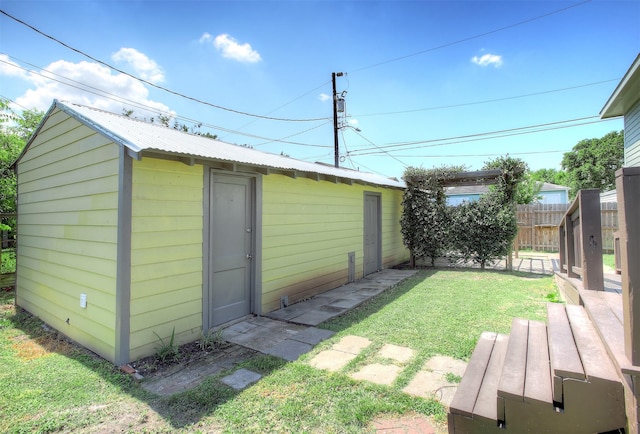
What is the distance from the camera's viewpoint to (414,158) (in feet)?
58.0

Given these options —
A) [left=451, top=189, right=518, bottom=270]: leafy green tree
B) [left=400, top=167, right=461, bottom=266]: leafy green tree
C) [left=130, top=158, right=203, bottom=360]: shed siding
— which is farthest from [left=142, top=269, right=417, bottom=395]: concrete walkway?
[left=451, top=189, right=518, bottom=270]: leafy green tree

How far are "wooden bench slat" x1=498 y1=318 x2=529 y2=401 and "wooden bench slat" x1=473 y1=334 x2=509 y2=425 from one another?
0.38 ft

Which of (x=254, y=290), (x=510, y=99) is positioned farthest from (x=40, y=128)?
(x=510, y=99)

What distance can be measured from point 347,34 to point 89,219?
871 cm

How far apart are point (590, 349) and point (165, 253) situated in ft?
12.1

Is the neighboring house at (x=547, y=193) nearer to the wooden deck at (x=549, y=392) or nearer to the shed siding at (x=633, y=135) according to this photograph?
the shed siding at (x=633, y=135)

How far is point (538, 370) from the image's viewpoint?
2.03 m

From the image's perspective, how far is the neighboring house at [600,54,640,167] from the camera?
579 centimetres

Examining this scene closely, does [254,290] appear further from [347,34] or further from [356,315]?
[347,34]

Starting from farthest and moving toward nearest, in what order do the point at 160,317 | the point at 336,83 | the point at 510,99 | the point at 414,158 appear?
the point at 414,158 < the point at 510,99 < the point at 336,83 < the point at 160,317

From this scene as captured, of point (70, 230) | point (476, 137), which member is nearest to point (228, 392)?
point (70, 230)

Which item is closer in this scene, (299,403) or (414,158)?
(299,403)

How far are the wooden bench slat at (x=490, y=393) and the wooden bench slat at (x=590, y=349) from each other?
518mm

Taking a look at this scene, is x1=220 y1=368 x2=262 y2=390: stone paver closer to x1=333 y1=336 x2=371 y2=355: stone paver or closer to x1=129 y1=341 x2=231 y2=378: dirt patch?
x1=129 y1=341 x2=231 y2=378: dirt patch
